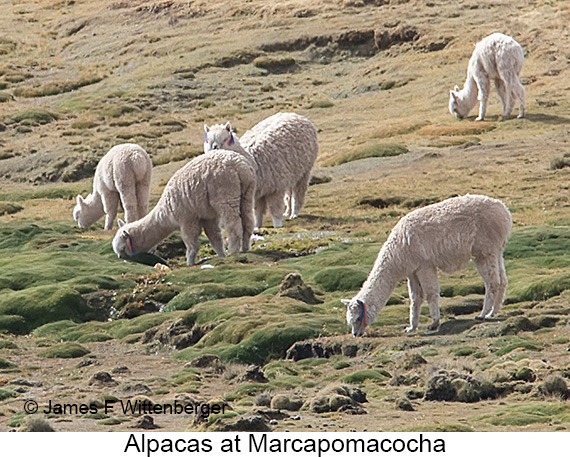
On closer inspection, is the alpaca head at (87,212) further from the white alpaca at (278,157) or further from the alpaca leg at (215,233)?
the alpaca leg at (215,233)

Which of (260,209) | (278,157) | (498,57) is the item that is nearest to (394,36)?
(498,57)

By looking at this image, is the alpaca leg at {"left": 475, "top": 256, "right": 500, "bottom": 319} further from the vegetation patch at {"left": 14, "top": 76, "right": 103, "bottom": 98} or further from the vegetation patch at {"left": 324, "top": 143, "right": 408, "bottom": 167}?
the vegetation patch at {"left": 14, "top": 76, "right": 103, "bottom": 98}

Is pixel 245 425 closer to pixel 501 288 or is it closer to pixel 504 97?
pixel 501 288

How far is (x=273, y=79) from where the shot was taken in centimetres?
7631

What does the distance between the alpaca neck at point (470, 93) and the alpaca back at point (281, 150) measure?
63.5ft

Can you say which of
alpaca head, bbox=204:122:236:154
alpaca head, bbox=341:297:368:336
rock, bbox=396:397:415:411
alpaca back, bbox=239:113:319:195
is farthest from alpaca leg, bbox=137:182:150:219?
rock, bbox=396:397:415:411

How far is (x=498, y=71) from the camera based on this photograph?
47719 millimetres

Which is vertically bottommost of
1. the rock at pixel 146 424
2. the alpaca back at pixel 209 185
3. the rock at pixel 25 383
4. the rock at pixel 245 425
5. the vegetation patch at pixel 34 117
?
the vegetation patch at pixel 34 117

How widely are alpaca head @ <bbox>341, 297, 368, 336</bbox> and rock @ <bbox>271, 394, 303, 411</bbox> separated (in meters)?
4.22

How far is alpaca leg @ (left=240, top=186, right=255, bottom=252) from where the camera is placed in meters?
25.6

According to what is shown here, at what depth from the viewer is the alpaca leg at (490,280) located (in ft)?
61.5

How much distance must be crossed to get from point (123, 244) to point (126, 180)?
4.29m

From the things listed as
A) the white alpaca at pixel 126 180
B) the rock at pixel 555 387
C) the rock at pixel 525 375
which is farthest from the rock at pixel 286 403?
the white alpaca at pixel 126 180
